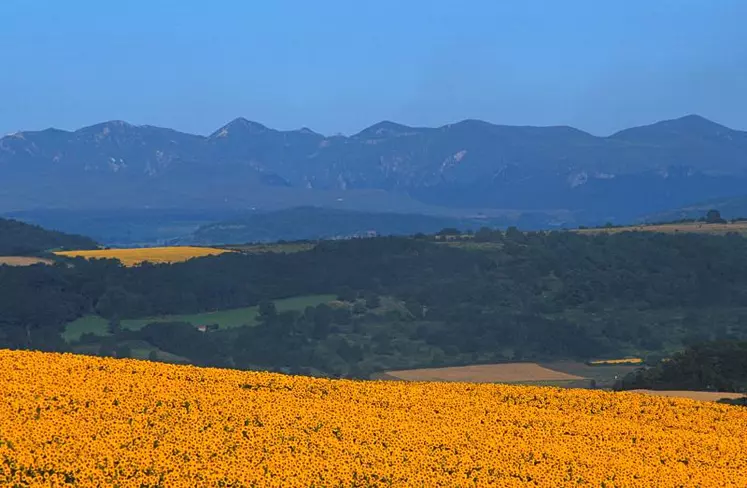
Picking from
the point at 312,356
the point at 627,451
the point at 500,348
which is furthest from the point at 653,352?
the point at 627,451

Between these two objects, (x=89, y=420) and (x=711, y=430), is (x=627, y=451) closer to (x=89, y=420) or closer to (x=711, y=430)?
(x=711, y=430)

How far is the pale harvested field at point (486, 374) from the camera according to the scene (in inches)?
5669

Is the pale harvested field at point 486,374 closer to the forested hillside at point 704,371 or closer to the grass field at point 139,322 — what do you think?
the grass field at point 139,322

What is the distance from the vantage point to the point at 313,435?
2939cm

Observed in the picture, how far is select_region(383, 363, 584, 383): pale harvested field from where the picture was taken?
14400 centimetres

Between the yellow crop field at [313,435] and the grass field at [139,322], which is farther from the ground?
the yellow crop field at [313,435]

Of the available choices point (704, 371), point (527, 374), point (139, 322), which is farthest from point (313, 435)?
point (139, 322)

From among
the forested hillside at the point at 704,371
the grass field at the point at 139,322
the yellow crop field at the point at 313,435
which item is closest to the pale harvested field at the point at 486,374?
the grass field at the point at 139,322

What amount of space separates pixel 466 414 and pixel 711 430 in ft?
25.5

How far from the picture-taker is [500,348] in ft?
636

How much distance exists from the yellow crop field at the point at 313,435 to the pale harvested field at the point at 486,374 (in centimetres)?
9939

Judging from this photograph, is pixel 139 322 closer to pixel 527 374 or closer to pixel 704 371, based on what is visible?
pixel 527 374

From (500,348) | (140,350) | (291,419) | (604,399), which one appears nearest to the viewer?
(291,419)

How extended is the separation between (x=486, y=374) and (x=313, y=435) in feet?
402
